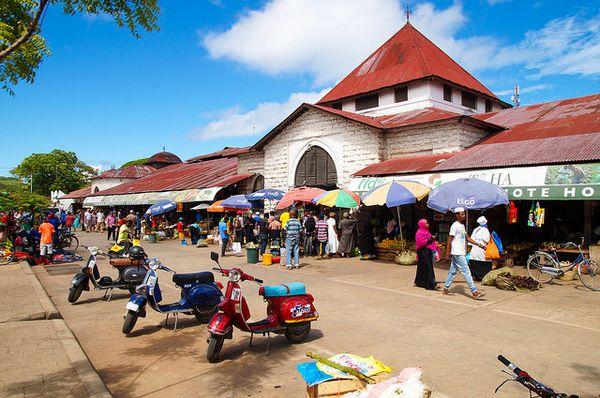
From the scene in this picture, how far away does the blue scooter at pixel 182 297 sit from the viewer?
20.3ft

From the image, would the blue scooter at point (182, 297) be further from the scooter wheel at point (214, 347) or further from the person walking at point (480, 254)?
the person walking at point (480, 254)

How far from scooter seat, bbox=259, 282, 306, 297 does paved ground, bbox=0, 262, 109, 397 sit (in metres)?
2.24

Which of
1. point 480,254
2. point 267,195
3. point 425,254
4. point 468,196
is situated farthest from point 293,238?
point 267,195

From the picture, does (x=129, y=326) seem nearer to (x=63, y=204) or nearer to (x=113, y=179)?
(x=113, y=179)

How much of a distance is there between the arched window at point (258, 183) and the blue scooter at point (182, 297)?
16982 mm

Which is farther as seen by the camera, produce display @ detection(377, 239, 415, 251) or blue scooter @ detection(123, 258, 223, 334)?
produce display @ detection(377, 239, 415, 251)

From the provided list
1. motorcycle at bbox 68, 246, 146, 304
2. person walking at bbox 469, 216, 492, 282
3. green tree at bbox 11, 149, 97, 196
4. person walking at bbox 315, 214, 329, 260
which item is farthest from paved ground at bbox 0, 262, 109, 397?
green tree at bbox 11, 149, 97, 196

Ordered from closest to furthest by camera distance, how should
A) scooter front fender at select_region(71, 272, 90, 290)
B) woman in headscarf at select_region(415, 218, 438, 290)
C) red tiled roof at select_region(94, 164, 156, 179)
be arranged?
scooter front fender at select_region(71, 272, 90, 290)
woman in headscarf at select_region(415, 218, 438, 290)
red tiled roof at select_region(94, 164, 156, 179)

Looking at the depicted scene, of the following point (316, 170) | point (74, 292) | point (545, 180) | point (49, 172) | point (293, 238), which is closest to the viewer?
point (74, 292)

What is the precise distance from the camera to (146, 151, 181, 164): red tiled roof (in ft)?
160

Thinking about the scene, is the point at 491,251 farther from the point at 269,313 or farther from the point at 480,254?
the point at 269,313

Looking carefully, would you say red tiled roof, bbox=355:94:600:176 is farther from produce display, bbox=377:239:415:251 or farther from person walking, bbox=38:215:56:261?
person walking, bbox=38:215:56:261

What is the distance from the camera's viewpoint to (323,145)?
19.0 meters

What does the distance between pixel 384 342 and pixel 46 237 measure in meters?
12.5
